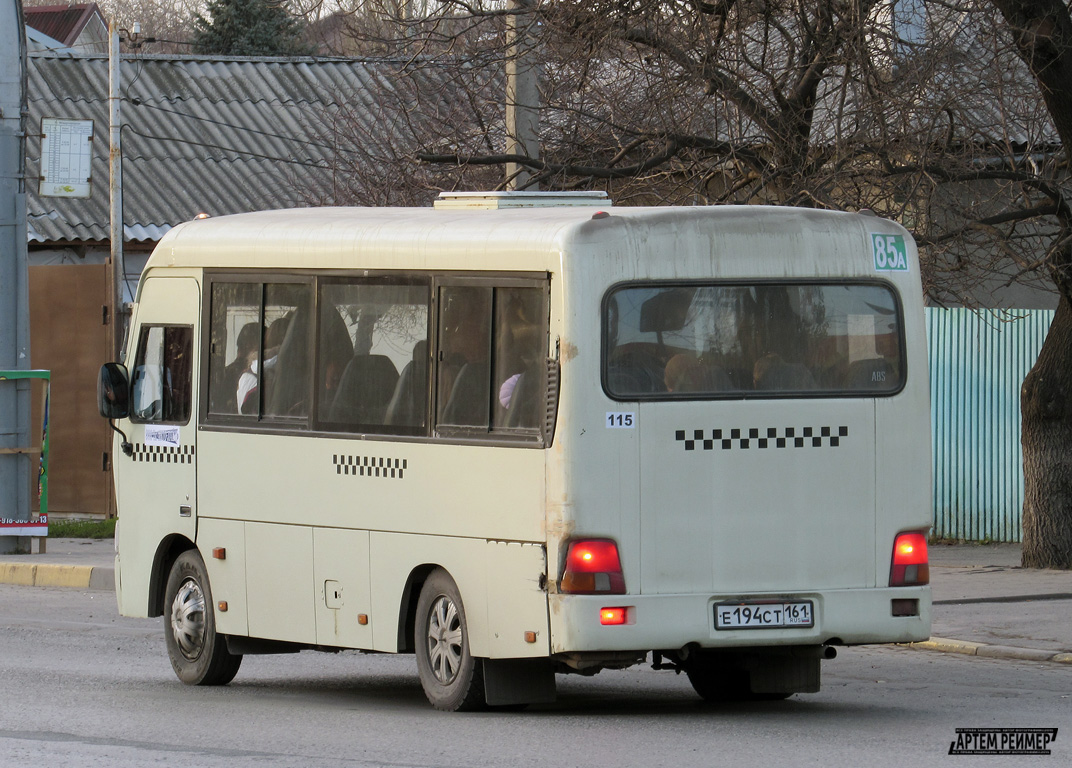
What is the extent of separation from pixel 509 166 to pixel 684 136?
1.62 metres

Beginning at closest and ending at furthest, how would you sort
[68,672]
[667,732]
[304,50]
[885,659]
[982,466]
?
[667,732], [68,672], [885,659], [982,466], [304,50]

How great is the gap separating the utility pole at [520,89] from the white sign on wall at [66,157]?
6.04 meters

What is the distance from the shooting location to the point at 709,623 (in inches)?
343

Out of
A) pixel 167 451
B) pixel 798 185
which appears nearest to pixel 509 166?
pixel 798 185

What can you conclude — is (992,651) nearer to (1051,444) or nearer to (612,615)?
(612,615)

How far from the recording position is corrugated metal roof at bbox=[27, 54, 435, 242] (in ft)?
88.9

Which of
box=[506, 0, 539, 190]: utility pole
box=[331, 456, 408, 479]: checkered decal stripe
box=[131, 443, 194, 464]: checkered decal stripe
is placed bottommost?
box=[331, 456, 408, 479]: checkered decal stripe

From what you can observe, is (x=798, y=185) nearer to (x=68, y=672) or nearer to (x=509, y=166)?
(x=509, y=166)

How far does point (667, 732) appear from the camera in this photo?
845 cm

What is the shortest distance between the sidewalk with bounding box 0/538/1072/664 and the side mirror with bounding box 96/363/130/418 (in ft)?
15.3

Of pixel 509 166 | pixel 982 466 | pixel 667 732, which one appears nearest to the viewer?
pixel 667 732

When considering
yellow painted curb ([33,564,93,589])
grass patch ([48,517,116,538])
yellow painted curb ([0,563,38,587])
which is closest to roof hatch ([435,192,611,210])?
yellow painted curb ([33,564,93,589])

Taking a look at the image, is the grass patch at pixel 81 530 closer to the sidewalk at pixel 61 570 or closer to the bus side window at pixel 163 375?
the sidewalk at pixel 61 570

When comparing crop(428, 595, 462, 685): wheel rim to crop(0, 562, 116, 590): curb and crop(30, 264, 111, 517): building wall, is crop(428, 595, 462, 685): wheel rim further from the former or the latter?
crop(30, 264, 111, 517): building wall
